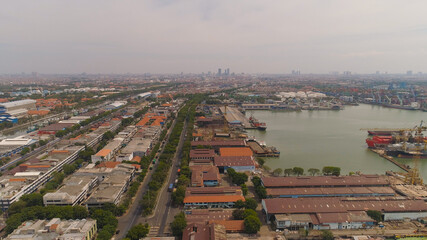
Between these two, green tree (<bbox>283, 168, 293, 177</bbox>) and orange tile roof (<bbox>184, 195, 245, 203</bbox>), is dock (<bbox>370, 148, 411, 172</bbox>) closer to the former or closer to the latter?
green tree (<bbox>283, 168, 293, 177</bbox>)

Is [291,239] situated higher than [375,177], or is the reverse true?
[375,177]

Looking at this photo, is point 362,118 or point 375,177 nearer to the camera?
point 375,177

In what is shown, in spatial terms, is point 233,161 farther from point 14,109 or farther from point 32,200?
point 14,109

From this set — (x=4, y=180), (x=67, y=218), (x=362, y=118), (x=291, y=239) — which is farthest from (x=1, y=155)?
(x=362, y=118)

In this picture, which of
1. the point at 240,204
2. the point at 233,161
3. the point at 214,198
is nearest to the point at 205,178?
the point at 214,198

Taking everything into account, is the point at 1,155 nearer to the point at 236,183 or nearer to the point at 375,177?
the point at 236,183
